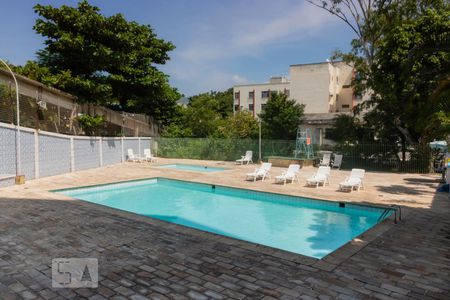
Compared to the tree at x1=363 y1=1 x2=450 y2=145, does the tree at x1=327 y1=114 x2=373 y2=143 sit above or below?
below

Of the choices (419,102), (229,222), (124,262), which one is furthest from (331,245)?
(419,102)

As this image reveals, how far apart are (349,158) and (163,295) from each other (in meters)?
18.6

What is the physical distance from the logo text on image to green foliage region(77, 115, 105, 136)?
Result: 51.4ft

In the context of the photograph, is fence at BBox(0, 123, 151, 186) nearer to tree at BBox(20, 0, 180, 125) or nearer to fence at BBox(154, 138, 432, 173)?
tree at BBox(20, 0, 180, 125)

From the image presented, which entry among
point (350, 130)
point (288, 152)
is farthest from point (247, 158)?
point (350, 130)

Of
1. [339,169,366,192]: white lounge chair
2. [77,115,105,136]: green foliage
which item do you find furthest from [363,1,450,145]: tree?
[77,115,105,136]: green foliage

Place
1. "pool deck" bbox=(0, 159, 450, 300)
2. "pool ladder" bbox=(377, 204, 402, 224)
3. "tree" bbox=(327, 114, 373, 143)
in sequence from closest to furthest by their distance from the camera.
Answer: "pool deck" bbox=(0, 159, 450, 300)
"pool ladder" bbox=(377, 204, 402, 224)
"tree" bbox=(327, 114, 373, 143)

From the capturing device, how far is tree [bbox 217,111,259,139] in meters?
30.5

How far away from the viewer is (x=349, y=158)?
20656 mm

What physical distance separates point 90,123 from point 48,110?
3310 mm

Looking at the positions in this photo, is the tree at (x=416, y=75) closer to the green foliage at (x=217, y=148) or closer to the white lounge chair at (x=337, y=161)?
the white lounge chair at (x=337, y=161)

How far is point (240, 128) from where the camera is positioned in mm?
31047

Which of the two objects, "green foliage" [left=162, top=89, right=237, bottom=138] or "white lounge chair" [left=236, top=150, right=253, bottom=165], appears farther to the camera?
"green foliage" [left=162, top=89, right=237, bottom=138]

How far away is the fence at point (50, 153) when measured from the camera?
42.4ft
